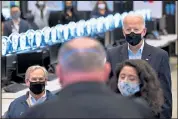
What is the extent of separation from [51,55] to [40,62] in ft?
3.14

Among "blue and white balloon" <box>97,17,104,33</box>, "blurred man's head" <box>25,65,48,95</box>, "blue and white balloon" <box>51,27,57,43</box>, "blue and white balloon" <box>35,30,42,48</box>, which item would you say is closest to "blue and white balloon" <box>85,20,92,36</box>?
"blue and white balloon" <box>97,17,104,33</box>

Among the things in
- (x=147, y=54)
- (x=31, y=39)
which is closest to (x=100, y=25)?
(x=31, y=39)

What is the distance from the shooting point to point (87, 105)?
226cm

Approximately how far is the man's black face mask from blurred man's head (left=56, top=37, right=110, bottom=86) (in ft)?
7.20

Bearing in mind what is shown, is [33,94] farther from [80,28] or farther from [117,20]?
[117,20]

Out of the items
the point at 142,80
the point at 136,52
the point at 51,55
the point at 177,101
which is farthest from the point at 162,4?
the point at 142,80

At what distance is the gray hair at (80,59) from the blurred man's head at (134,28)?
2.22 meters

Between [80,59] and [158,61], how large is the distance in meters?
2.28

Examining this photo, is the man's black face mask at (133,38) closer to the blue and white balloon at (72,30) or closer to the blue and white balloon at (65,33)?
the blue and white balloon at (65,33)

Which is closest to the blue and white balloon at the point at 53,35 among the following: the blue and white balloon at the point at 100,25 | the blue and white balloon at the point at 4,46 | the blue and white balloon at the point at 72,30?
the blue and white balloon at the point at 72,30

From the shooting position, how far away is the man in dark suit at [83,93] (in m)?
2.26

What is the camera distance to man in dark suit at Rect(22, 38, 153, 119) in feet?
7.41

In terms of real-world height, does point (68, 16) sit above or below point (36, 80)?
below

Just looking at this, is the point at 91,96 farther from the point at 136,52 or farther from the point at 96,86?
the point at 136,52
